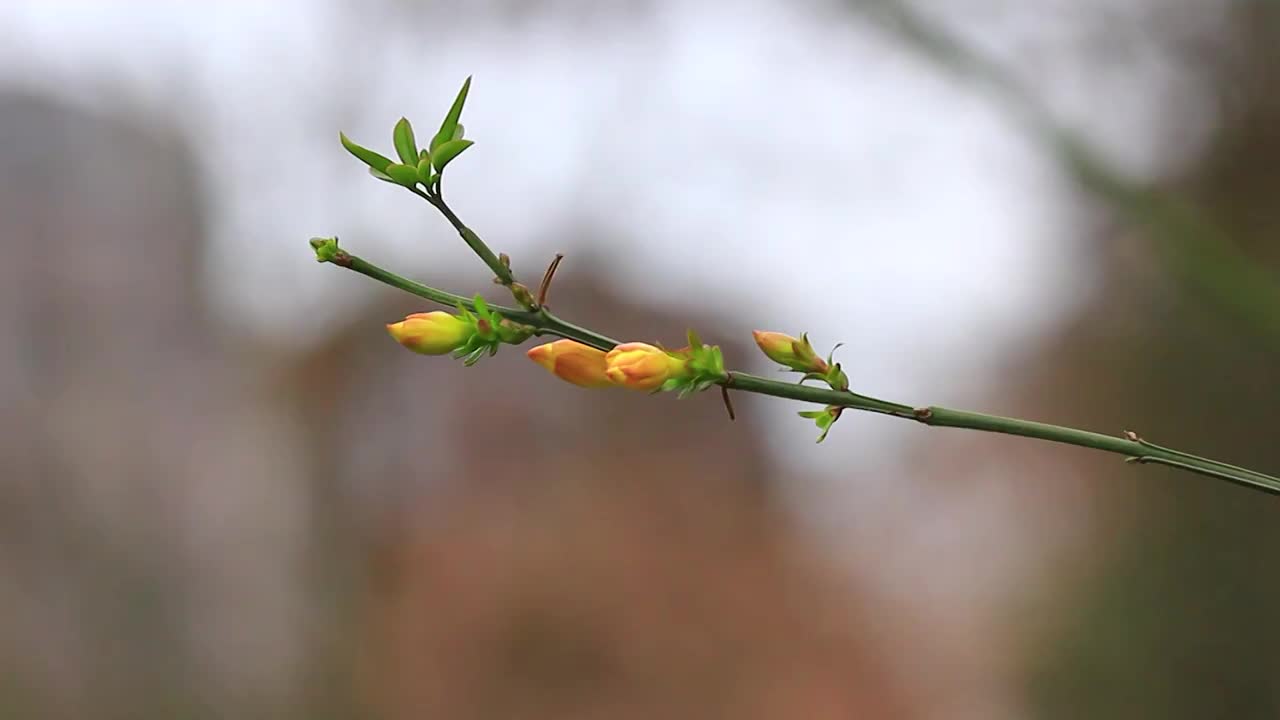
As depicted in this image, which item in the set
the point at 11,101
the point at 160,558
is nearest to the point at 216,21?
the point at 11,101

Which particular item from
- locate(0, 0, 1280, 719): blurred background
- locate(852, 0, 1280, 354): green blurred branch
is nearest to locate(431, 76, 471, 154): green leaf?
locate(852, 0, 1280, 354): green blurred branch

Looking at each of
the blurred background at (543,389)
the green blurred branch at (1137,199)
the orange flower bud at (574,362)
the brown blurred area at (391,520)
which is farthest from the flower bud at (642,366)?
the brown blurred area at (391,520)

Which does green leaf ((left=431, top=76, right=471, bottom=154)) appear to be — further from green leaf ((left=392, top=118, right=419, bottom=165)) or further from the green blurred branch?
the green blurred branch

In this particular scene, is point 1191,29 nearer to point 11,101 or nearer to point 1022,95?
point 1022,95

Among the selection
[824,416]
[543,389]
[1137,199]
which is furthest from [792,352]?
[543,389]

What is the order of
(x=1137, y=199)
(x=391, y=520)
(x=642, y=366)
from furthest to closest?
(x=391, y=520), (x=1137, y=199), (x=642, y=366)

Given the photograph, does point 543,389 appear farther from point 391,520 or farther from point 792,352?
point 792,352
